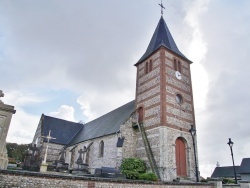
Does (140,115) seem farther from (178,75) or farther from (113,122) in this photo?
(178,75)

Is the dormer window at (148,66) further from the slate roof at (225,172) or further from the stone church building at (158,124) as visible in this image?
the slate roof at (225,172)

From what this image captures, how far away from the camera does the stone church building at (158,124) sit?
60.9 feet

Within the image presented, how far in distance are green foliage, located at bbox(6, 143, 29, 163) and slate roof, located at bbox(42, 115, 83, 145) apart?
7.67m

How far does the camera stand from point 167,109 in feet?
64.0

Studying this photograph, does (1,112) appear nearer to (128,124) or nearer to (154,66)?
(128,124)

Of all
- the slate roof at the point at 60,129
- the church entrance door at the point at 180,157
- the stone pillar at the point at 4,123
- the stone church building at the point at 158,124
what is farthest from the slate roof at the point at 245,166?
the stone pillar at the point at 4,123

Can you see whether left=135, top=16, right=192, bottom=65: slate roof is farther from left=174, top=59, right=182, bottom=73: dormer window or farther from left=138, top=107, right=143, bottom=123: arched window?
left=138, top=107, right=143, bottom=123: arched window

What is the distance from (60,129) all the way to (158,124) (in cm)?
2124

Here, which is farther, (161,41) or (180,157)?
(161,41)

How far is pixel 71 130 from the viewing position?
36.1 m

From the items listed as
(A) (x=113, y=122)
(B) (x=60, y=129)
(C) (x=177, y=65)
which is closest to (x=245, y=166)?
(C) (x=177, y=65)

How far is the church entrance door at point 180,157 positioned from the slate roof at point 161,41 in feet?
32.8

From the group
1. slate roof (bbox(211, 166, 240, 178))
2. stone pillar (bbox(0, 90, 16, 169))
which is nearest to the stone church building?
stone pillar (bbox(0, 90, 16, 169))

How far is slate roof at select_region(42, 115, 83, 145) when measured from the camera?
3247 centimetres
